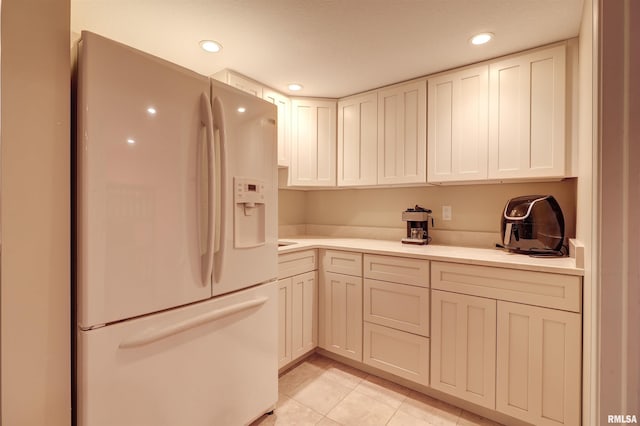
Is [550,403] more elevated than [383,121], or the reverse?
[383,121]

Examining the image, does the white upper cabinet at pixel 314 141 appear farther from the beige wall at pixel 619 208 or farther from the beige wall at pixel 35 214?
the beige wall at pixel 619 208

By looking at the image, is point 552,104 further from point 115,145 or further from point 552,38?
point 115,145

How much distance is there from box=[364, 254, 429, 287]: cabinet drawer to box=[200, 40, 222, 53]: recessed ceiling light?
5.52 ft

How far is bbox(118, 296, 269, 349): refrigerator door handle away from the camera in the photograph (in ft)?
3.32

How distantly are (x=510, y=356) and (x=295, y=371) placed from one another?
1.42 m

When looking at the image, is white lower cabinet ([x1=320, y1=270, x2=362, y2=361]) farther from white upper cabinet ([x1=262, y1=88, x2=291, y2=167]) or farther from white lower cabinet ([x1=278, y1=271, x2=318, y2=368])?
white upper cabinet ([x1=262, y1=88, x2=291, y2=167])

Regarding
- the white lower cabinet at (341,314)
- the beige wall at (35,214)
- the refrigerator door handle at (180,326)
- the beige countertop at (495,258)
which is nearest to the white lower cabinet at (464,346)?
the beige countertop at (495,258)

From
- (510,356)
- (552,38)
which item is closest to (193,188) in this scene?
(510,356)

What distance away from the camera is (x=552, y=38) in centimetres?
168

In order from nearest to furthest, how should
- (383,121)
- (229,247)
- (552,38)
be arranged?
(229,247) < (552,38) < (383,121)

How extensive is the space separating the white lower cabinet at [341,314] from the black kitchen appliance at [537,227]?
40.7 inches

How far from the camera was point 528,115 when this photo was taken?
5.86ft

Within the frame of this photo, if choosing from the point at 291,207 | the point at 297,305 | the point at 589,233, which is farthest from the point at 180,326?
the point at 291,207

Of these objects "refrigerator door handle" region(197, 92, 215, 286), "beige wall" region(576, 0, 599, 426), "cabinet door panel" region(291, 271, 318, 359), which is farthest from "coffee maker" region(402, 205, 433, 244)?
"refrigerator door handle" region(197, 92, 215, 286)
